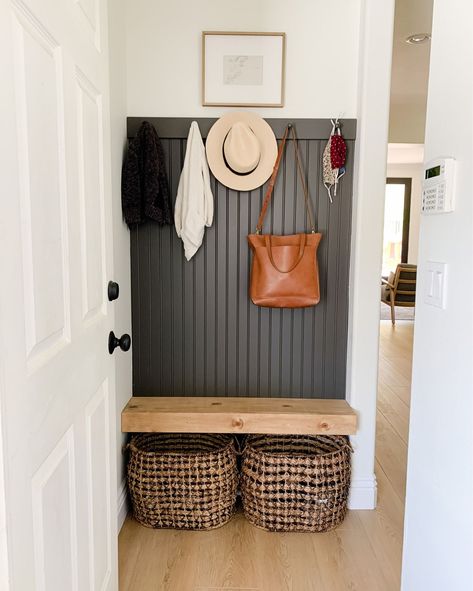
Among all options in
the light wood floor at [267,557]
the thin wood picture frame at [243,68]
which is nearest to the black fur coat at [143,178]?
the thin wood picture frame at [243,68]

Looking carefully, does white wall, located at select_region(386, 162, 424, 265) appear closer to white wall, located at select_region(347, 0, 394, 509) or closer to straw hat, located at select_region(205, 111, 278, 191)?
white wall, located at select_region(347, 0, 394, 509)

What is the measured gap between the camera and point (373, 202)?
2.21m

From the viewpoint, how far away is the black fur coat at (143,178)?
214cm

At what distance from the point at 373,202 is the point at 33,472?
1.81 m

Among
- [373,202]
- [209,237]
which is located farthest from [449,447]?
[209,237]

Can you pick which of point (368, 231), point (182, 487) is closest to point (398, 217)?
point (368, 231)

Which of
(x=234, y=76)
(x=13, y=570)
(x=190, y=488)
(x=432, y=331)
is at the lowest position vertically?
(x=190, y=488)

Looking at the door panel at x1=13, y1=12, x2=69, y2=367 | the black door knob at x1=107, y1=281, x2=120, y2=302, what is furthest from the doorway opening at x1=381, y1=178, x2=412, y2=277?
the door panel at x1=13, y1=12, x2=69, y2=367

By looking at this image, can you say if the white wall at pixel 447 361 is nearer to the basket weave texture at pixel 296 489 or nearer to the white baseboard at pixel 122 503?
the basket weave texture at pixel 296 489

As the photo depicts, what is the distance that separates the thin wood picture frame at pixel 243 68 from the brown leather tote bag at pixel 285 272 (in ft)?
2.08

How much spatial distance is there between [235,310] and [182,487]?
0.84 metres

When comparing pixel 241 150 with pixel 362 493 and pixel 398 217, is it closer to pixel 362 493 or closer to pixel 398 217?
pixel 362 493

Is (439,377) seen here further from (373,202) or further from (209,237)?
(209,237)

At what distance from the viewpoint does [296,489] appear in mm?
2166
